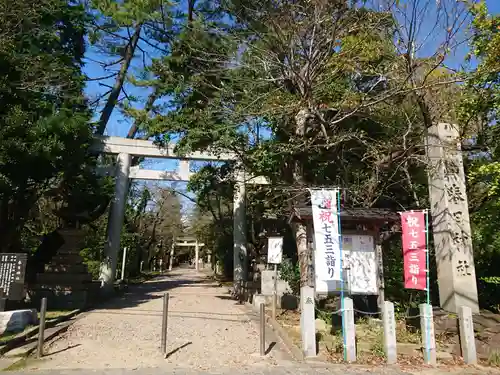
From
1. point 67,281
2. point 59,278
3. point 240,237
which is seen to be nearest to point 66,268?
→ point 59,278

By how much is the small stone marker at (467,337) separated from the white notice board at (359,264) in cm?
162

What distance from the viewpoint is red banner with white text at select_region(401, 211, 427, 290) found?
7656 mm

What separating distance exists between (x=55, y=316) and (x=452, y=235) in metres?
9.65

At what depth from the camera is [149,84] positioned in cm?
1320

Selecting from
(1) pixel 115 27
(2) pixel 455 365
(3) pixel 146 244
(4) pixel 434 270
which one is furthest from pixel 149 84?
(3) pixel 146 244

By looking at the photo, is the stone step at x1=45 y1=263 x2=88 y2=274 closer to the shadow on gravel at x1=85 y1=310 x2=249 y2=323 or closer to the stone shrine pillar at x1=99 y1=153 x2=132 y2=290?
the shadow on gravel at x1=85 y1=310 x2=249 y2=323

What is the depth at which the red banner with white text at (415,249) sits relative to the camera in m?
7.66

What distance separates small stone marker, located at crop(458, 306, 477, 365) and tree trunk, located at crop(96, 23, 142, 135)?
597 inches

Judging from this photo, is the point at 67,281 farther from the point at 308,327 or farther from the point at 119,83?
the point at 119,83

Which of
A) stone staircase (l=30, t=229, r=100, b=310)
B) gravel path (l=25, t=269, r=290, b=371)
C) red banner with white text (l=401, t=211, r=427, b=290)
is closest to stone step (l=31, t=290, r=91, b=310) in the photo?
stone staircase (l=30, t=229, r=100, b=310)

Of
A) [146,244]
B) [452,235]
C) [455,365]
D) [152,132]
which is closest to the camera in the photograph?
[455,365]

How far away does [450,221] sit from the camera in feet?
27.5

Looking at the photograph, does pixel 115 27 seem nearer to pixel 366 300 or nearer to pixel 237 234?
pixel 237 234

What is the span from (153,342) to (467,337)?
19.1 ft
